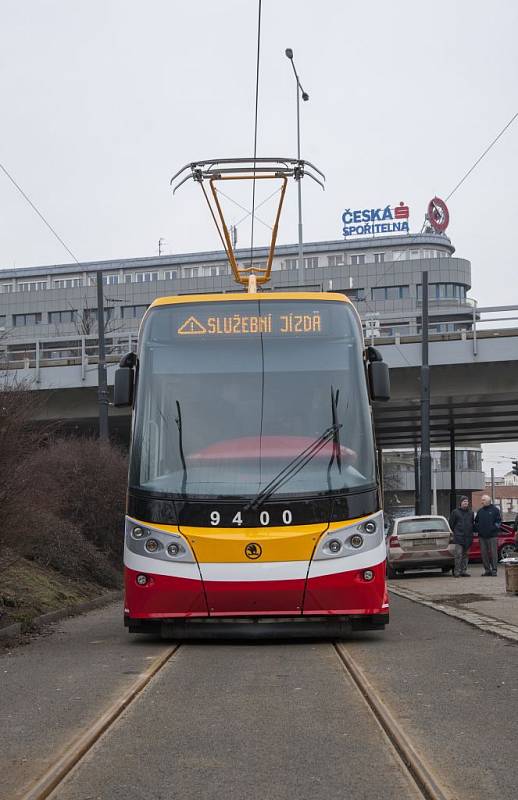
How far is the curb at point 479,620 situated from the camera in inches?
459

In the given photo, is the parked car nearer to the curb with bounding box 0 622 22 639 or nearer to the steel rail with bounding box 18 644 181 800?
the curb with bounding box 0 622 22 639

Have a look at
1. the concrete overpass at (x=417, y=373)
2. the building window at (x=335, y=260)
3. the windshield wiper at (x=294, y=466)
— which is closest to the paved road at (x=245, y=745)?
the windshield wiper at (x=294, y=466)

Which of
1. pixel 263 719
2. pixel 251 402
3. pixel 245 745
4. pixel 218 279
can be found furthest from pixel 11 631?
pixel 218 279

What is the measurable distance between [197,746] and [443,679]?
299 centimetres

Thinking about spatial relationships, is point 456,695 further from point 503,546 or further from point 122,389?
point 503,546

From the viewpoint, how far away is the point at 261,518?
35.9ft

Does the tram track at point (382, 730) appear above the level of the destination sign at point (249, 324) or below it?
below

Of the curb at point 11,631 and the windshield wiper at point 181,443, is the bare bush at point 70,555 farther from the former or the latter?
the windshield wiper at point 181,443

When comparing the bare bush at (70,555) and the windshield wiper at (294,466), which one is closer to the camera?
the windshield wiper at (294,466)

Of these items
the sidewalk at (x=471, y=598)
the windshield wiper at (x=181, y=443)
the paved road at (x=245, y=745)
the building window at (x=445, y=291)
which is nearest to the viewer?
the paved road at (x=245, y=745)

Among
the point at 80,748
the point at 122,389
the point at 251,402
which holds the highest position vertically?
the point at 122,389

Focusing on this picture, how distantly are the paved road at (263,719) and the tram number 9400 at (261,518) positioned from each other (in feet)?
3.94

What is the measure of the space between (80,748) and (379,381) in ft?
21.3

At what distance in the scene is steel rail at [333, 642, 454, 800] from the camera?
5.06 metres
